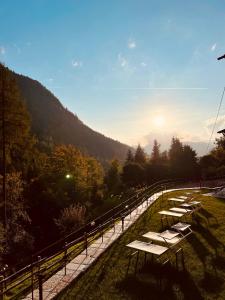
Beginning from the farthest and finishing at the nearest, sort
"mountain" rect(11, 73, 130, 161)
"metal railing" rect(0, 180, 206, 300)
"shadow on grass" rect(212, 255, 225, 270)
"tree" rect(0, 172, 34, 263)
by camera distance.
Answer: "mountain" rect(11, 73, 130, 161), "tree" rect(0, 172, 34, 263), "shadow on grass" rect(212, 255, 225, 270), "metal railing" rect(0, 180, 206, 300)

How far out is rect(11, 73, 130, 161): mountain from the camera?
151m

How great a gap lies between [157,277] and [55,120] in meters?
153

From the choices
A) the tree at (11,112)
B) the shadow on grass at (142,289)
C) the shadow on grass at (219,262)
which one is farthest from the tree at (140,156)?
the shadow on grass at (142,289)

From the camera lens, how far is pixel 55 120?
523 feet

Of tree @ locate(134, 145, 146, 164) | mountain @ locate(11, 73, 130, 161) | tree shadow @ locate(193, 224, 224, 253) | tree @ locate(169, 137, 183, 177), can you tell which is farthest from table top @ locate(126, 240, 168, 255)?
mountain @ locate(11, 73, 130, 161)

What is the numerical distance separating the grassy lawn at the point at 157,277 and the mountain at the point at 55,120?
131m

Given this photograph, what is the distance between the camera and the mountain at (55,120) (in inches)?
5956

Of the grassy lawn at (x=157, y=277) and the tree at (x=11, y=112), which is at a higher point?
the tree at (x=11, y=112)

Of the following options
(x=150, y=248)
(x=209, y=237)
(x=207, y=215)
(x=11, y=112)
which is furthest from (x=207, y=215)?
(x=11, y=112)

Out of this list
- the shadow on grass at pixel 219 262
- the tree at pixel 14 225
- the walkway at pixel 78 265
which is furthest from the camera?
the tree at pixel 14 225

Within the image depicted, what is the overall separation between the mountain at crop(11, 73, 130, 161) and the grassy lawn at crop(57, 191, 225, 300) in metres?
131

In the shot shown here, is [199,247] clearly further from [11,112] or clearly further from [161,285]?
[11,112]

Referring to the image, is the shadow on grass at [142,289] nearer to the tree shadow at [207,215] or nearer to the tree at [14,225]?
the tree shadow at [207,215]

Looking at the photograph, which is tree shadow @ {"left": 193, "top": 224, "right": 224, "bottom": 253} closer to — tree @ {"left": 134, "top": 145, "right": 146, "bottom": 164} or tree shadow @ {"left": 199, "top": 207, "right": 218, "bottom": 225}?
tree shadow @ {"left": 199, "top": 207, "right": 218, "bottom": 225}
